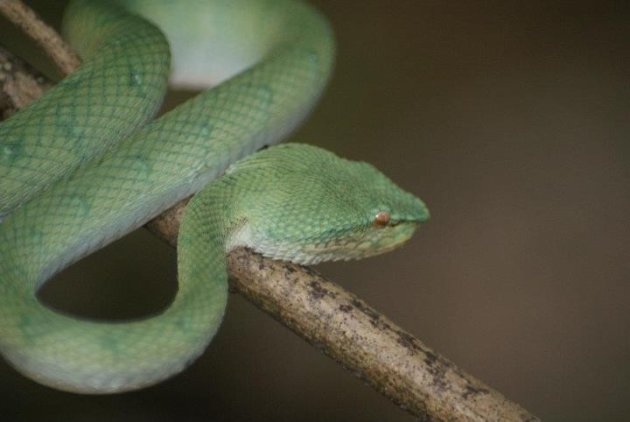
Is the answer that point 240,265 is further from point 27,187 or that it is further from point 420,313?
point 420,313

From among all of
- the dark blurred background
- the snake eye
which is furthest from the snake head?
the dark blurred background

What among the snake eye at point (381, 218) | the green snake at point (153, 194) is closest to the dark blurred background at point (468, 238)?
the green snake at point (153, 194)

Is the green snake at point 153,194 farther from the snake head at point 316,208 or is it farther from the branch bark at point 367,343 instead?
the branch bark at point 367,343

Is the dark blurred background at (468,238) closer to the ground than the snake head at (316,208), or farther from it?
closer to the ground

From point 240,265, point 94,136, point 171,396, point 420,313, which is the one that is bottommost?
point 171,396

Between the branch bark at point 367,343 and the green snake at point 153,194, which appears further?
the branch bark at point 367,343

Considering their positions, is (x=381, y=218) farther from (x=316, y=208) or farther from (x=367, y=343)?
(x=367, y=343)

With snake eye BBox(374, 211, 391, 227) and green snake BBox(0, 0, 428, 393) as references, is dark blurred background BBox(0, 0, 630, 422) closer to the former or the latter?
green snake BBox(0, 0, 428, 393)

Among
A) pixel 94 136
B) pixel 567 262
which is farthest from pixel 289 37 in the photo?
pixel 567 262
